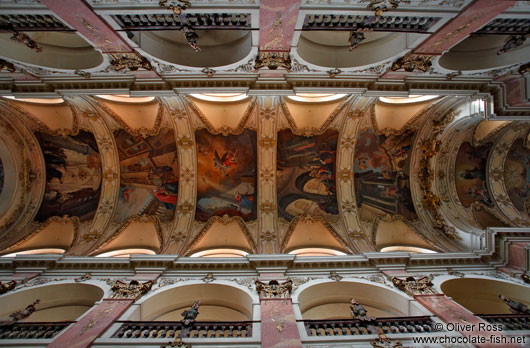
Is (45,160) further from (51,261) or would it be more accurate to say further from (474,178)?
(474,178)

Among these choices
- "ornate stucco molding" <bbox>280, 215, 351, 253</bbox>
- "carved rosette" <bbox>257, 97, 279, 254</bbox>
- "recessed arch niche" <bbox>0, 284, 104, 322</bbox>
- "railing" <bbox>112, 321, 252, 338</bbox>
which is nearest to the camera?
"railing" <bbox>112, 321, 252, 338</bbox>

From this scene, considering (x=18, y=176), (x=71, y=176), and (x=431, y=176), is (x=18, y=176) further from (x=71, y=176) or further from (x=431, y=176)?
(x=431, y=176)

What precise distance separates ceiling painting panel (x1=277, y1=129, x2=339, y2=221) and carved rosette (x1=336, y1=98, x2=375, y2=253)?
13.5 inches

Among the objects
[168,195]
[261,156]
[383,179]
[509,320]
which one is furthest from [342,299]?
[168,195]

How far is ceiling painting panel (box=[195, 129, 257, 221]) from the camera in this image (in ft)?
46.3

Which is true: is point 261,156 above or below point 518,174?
above

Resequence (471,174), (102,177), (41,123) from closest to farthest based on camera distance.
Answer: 1. (41,123)
2. (102,177)
3. (471,174)

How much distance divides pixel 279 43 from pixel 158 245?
10314mm

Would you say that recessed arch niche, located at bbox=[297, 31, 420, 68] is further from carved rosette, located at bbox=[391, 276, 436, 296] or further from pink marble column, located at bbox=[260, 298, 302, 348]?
pink marble column, located at bbox=[260, 298, 302, 348]

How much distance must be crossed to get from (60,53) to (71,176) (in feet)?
21.9

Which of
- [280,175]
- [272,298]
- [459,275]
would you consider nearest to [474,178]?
[459,275]

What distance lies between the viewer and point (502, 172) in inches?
547

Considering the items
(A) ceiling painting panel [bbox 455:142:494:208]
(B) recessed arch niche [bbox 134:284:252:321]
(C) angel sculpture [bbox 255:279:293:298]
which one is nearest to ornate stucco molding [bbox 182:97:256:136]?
(B) recessed arch niche [bbox 134:284:252:321]

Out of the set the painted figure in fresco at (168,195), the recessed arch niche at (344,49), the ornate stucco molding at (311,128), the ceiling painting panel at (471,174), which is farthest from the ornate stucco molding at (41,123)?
the ceiling painting panel at (471,174)
